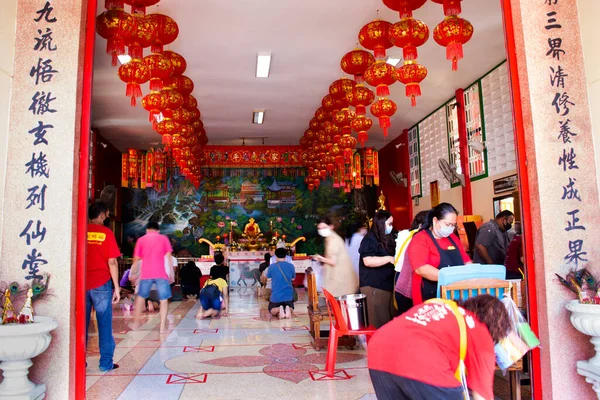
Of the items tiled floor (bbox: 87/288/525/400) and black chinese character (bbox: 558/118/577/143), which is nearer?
black chinese character (bbox: 558/118/577/143)

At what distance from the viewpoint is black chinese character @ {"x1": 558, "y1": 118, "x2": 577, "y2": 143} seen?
3.17 m

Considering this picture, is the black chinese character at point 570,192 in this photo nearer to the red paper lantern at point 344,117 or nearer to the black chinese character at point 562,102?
the black chinese character at point 562,102

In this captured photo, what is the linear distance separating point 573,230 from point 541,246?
22 centimetres

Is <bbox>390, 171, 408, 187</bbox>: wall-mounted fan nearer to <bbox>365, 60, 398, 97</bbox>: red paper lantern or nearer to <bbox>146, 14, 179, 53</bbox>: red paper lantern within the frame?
<bbox>365, 60, 398, 97</bbox>: red paper lantern

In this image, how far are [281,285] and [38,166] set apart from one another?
445cm

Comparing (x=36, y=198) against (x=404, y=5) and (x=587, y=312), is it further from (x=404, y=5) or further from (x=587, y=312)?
(x=404, y=5)

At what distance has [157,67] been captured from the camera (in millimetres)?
5520

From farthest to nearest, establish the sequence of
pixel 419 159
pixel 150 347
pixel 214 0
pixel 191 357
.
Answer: pixel 419 159 < pixel 214 0 < pixel 150 347 < pixel 191 357

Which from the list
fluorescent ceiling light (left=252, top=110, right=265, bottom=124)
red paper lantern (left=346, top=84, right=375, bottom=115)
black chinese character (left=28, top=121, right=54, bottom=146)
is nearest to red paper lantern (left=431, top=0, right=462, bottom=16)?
red paper lantern (left=346, top=84, right=375, bottom=115)

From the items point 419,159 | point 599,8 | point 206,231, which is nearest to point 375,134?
point 419,159

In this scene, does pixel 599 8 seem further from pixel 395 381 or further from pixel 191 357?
pixel 191 357

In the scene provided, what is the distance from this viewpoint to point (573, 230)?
3.12m

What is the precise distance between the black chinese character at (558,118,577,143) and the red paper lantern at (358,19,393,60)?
107 inches

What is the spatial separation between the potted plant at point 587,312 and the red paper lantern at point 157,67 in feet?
14.5
